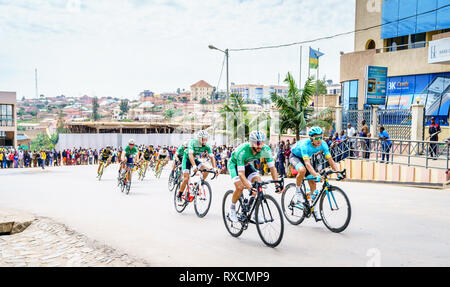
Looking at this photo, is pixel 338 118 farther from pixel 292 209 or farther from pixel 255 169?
pixel 255 169

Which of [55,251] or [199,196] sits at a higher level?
[199,196]

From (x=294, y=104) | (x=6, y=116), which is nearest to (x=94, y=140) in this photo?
(x=6, y=116)

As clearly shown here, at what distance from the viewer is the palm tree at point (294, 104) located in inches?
906

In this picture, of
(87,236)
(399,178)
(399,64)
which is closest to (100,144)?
(399,64)

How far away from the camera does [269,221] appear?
5.93 meters

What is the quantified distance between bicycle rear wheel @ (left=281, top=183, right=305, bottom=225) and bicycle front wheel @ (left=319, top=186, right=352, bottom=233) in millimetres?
466

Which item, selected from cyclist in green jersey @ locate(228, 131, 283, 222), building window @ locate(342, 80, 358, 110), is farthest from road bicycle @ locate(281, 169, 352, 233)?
building window @ locate(342, 80, 358, 110)

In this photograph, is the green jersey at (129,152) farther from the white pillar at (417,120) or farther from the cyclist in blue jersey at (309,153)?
the white pillar at (417,120)

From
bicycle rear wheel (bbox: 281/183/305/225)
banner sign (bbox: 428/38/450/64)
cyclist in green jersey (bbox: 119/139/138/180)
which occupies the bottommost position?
bicycle rear wheel (bbox: 281/183/305/225)

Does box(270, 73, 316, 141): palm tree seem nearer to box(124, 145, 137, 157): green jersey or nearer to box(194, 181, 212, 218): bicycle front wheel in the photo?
box(124, 145, 137, 157): green jersey

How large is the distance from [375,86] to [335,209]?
1960 centimetres

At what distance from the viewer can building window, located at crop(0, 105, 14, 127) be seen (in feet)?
167

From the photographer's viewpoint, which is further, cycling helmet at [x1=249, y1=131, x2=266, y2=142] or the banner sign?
the banner sign

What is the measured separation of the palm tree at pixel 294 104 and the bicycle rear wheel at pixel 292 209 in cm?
1560
